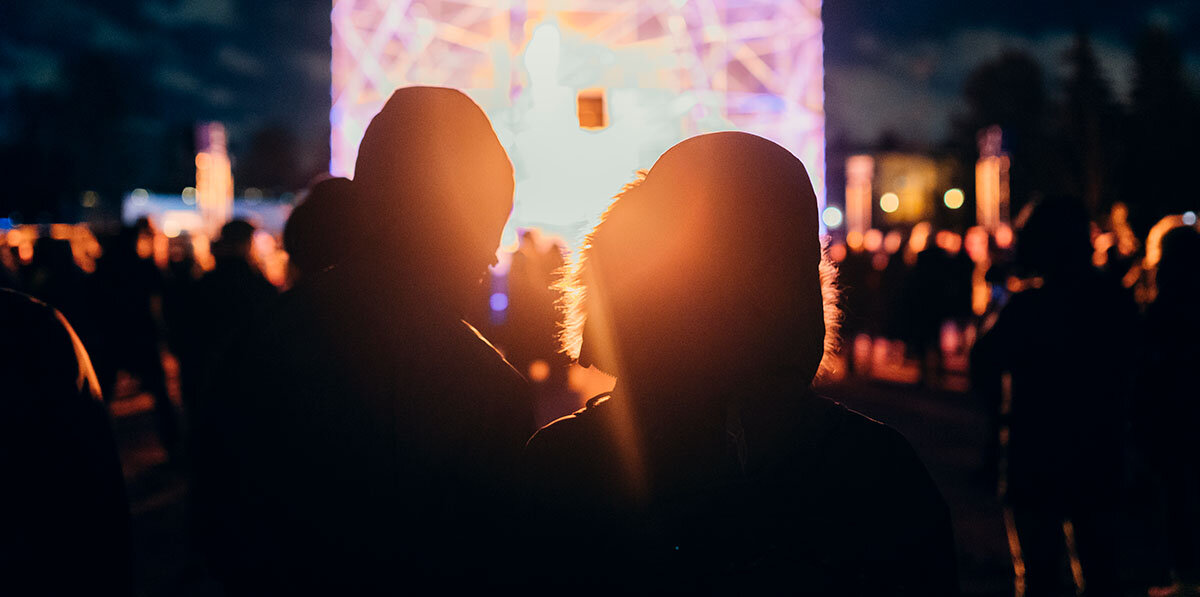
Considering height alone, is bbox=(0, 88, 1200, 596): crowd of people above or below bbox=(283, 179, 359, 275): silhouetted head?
below

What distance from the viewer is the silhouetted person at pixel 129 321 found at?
6.81 m

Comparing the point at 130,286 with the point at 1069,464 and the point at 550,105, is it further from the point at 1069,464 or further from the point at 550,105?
the point at 550,105

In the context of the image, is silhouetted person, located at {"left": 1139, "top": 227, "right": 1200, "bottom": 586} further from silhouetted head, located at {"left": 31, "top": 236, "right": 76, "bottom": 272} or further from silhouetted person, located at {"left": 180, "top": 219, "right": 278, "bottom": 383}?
silhouetted head, located at {"left": 31, "top": 236, "right": 76, "bottom": 272}

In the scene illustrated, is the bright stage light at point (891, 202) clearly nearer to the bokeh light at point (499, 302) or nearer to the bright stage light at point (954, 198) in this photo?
the bright stage light at point (954, 198)

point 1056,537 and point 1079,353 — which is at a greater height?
point 1079,353

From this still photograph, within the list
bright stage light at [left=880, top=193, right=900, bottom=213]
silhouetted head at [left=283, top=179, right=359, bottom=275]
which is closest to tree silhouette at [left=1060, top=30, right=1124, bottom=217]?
bright stage light at [left=880, top=193, right=900, bottom=213]

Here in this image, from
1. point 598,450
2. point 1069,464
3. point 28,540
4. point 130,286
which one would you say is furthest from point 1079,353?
point 130,286

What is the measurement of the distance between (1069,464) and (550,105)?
13.3 m

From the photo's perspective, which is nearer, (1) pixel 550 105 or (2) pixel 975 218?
(1) pixel 550 105

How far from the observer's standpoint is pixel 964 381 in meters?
11.1

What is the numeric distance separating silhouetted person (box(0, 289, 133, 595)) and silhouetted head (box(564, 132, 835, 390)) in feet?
2.84

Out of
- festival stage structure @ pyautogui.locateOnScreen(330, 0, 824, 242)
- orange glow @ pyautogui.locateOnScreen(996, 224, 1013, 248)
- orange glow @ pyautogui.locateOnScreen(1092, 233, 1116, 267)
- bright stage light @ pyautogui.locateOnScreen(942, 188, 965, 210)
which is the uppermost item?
bright stage light @ pyautogui.locateOnScreen(942, 188, 965, 210)

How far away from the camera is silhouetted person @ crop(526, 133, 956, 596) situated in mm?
1189

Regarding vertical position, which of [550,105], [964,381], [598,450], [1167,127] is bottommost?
[964,381]
